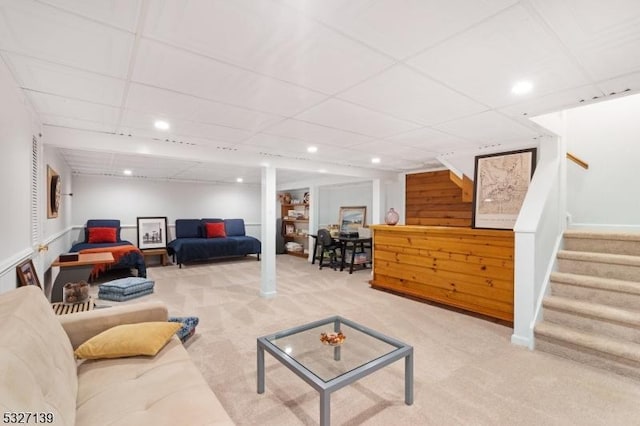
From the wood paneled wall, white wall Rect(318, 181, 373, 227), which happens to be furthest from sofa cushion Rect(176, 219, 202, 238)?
the wood paneled wall

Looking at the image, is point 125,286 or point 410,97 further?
point 125,286

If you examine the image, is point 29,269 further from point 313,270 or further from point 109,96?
point 313,270

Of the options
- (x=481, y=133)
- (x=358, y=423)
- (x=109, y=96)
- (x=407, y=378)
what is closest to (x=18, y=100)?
(x=109, y=96)

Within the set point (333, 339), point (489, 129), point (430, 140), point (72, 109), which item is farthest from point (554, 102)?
point (72, 109)

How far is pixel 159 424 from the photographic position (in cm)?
109

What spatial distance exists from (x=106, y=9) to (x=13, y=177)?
151 centimetres

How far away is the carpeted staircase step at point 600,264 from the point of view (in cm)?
269

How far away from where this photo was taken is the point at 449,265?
3.81 meters

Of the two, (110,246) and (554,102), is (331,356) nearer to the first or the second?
(554,102)

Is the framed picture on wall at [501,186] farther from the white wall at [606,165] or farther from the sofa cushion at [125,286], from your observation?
the sofa cushion at [125,286]

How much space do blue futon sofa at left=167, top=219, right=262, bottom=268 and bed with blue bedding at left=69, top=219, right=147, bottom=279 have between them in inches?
34.9

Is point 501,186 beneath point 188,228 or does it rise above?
above

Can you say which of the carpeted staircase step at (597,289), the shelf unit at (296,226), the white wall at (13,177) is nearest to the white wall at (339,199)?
the shelf unit at (296,226)

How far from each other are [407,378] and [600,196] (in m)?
3.63
